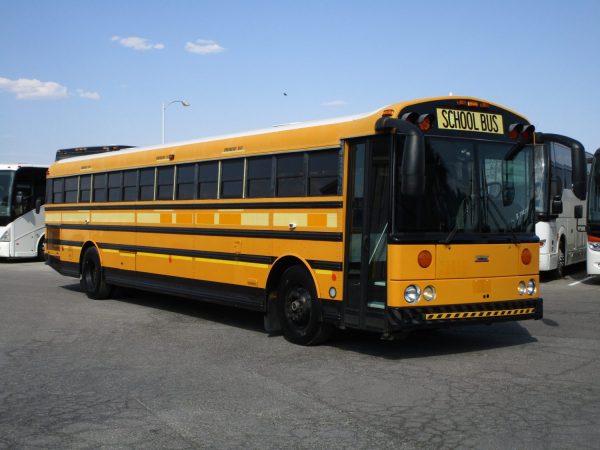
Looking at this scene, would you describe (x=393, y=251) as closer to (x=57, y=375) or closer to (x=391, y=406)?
(x=391, y=406)

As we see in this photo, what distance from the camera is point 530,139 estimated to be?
9328mm

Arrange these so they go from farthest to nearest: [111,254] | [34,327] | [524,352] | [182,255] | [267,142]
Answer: [111,254], [182,255], [34,327], [267,142], [524,352]

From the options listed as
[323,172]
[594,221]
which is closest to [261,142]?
[323,172]

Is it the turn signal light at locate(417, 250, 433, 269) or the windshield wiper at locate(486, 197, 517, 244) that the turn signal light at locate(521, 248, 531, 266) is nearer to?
the windshield wiper at locate(486, 197, 517, 244)

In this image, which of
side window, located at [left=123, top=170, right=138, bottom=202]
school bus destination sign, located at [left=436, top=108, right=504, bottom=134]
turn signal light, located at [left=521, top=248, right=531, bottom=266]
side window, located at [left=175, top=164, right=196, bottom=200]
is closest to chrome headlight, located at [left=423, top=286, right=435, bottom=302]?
turn signal light, located at [left=521, top=248, right=531, bottom=266]

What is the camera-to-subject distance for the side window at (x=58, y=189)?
16.4 meters

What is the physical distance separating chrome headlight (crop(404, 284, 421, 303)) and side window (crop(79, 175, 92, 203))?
8.70m

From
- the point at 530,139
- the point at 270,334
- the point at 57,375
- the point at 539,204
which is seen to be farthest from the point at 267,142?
the point at 539,204

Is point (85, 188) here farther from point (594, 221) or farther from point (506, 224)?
point (594, 221)

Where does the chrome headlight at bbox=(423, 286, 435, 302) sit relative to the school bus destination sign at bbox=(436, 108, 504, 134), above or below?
below

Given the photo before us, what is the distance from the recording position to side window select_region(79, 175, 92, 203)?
15.2 metres

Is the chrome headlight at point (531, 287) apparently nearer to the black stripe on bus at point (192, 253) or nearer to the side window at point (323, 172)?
Answer: the side window at point (323, 172)

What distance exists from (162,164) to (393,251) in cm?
559

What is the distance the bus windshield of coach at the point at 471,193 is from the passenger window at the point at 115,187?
7105mm
